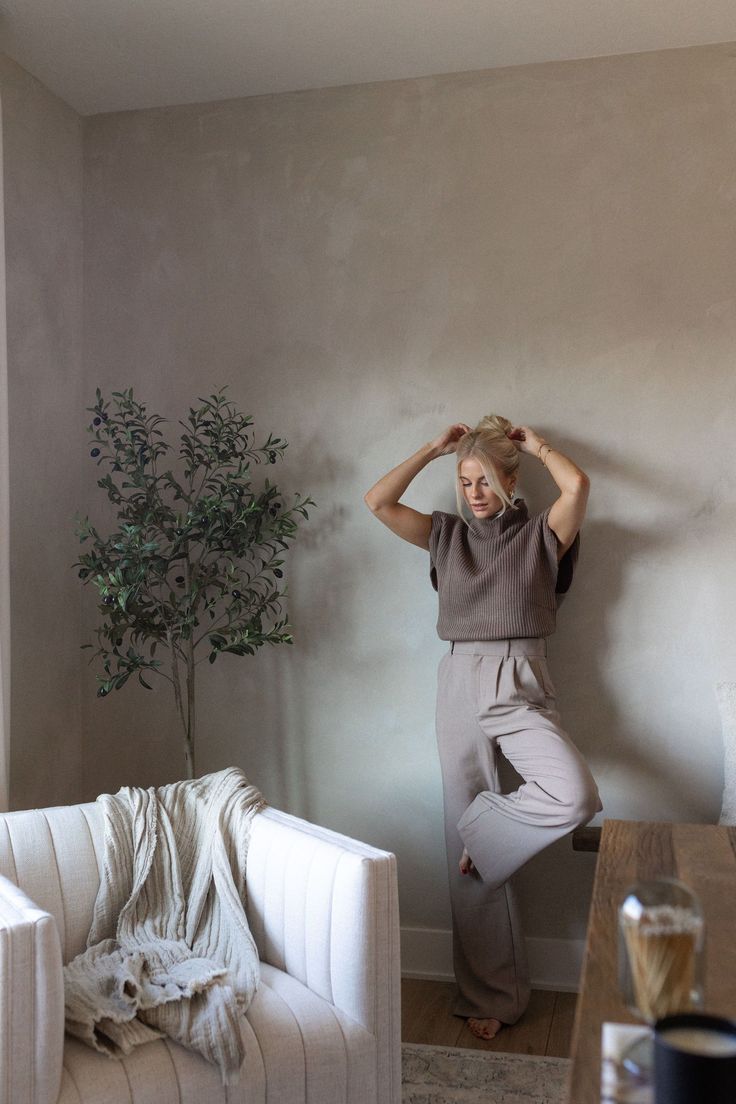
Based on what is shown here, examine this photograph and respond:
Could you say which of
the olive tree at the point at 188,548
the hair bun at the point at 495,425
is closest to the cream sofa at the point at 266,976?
the olive tree at the point at 188,548

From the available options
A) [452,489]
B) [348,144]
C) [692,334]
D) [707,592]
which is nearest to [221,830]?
[452,489]

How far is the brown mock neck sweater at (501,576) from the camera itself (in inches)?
118

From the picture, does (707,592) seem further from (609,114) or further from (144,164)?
(144,164)

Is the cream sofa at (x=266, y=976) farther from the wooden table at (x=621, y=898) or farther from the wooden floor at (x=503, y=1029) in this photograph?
the wooden floor at (x=503, y=1029)

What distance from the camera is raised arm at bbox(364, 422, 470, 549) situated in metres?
3.14

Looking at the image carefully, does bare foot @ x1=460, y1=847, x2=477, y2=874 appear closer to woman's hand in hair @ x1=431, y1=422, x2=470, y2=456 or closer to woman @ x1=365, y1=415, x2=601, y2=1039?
woman @ x1=365, y1=415, x2=601, y2=1039

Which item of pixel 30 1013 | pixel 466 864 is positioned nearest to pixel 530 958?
pixel 466 864

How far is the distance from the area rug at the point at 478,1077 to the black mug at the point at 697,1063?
178 cm

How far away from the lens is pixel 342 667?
339 centimetres

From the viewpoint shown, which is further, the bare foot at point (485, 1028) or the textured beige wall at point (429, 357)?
the textured beige wall at point (429, 357)

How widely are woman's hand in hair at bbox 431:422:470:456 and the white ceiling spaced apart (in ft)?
3.96

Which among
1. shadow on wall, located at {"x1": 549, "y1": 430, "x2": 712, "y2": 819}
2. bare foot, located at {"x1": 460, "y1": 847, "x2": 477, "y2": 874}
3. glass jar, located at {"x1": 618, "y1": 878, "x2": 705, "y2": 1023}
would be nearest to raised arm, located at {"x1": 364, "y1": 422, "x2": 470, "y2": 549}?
shadow on wall, located at {"x1": 549, "y1": 430, "x2": 712, "y2": 819}

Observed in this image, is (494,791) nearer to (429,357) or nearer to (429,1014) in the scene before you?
(429,1014)

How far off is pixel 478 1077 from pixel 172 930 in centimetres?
99
